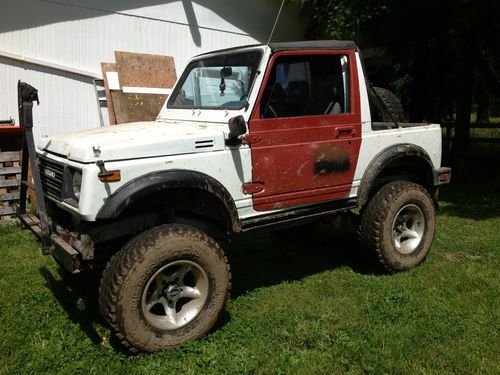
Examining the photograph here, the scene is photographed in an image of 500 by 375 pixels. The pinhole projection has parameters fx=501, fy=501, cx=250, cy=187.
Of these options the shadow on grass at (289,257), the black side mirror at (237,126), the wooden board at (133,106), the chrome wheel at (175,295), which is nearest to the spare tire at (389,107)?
the shadow on grass at (289,257)

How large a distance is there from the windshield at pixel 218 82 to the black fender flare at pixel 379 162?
1386mm

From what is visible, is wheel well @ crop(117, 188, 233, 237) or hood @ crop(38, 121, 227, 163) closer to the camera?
hood @ crop(38, 121, 227, 163)

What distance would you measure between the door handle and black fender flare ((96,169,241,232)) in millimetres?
1203

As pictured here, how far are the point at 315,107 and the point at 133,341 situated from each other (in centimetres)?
242

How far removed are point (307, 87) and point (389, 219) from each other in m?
1.50

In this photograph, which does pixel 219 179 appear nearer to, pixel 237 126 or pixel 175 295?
pixel 237 126

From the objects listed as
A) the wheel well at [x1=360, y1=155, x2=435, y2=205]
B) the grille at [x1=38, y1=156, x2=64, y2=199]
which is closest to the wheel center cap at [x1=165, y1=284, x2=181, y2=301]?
the grille at [x1=38, y1=156, x2=64, y2=199]

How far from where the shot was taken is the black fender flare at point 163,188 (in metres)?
3.26

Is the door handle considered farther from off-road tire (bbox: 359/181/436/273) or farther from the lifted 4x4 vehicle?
off-road tire (bbox: 359/181/436/273)

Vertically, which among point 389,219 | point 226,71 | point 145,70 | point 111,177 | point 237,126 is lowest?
point 389,219

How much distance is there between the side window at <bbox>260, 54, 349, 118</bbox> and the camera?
4113mm

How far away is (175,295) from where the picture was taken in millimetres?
3615

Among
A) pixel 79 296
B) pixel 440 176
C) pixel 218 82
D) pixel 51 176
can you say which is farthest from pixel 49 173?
pixel 440 176

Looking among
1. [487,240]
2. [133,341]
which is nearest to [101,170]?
[133,341]
